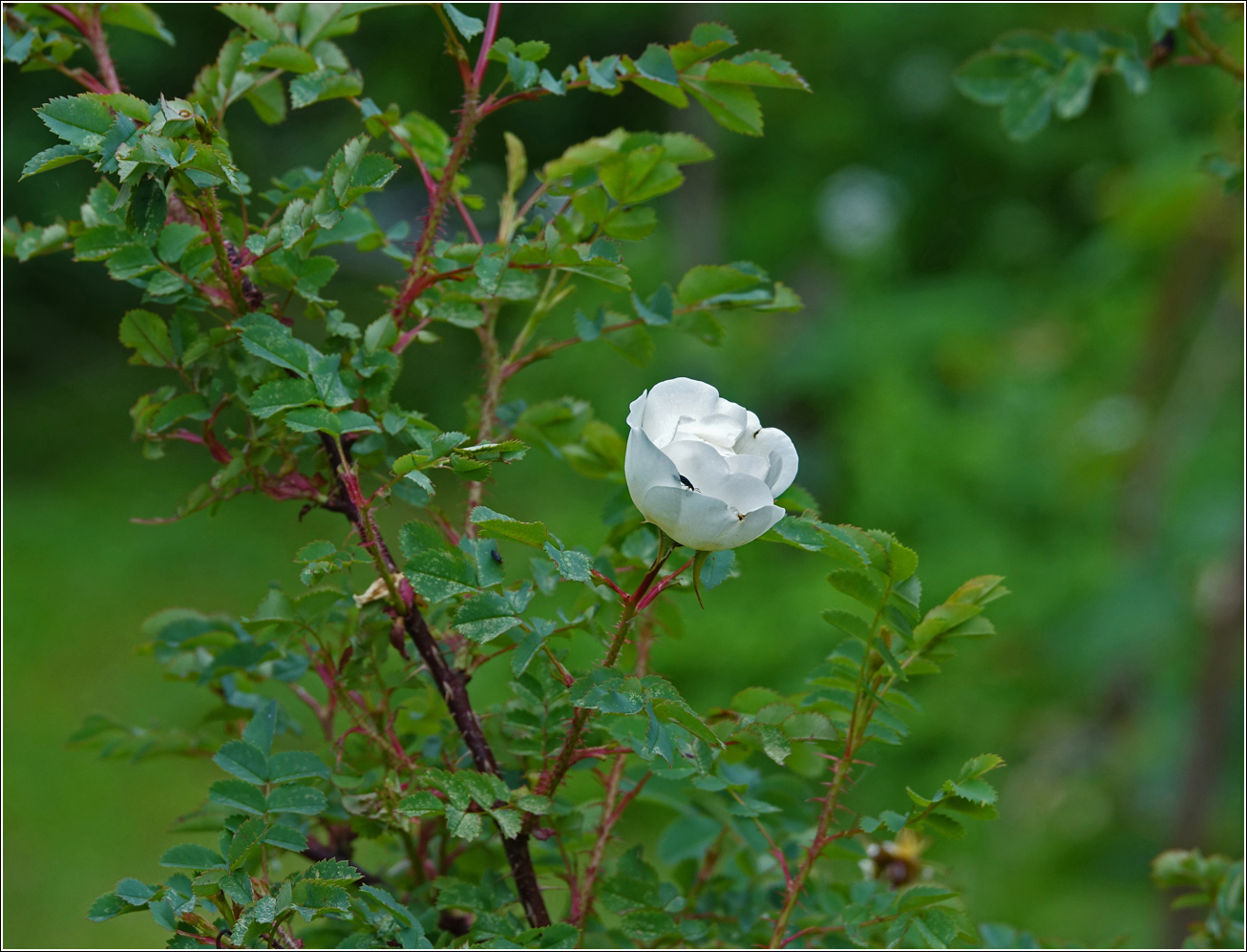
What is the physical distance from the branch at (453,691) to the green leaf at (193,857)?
0.36 ft

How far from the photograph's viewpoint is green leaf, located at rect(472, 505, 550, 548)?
0.37 meters

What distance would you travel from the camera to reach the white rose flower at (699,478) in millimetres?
364

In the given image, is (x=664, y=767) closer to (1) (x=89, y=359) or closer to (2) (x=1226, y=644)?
(2) (x=1226, y=644)

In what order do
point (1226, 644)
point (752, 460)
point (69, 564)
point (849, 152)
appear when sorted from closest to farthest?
1. point (752, 460)
2. point (1226, 644)
3. point (69, 564)
4. point (849, 152)

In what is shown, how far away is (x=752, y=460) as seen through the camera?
382 millimetres

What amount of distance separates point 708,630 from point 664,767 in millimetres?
1632

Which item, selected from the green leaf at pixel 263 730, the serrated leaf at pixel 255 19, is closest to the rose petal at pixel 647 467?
the green leaf at pixel 263 730

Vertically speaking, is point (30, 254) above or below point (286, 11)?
below

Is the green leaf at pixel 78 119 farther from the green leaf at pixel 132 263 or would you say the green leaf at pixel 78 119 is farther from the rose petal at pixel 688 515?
the rose petal at pixel 688 515

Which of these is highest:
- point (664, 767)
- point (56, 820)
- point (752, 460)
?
point (752, 460)

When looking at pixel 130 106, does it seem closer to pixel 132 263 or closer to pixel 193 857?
pixel 132 263

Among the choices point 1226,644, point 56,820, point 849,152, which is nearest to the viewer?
point 1226,644

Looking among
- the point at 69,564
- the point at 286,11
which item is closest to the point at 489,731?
the point at 286,11

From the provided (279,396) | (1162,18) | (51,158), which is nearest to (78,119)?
(51,158)
